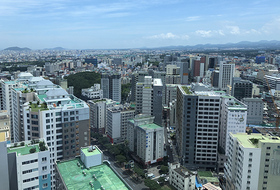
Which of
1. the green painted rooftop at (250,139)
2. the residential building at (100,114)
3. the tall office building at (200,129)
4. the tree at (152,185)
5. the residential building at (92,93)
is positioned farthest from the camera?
the residential building at (92,93)

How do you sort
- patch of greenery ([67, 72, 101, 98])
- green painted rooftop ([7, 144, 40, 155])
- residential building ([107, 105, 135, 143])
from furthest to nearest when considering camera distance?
patch of greenery ([67, 72, 101, 98]) → residential building ([107, 105, 135, 143]) → green painted rooftop ([7, 144, 40, 155])

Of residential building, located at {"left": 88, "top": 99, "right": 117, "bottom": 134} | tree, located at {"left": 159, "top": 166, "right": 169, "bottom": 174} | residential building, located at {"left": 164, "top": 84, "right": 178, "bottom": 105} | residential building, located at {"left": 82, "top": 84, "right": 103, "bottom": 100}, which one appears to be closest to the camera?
tree, located at {"left": 159, "top": 166, "right": 169, "bottom": 174}

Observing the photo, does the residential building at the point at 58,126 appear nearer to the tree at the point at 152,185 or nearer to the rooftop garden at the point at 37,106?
the rooftop garden at the point at 37,106

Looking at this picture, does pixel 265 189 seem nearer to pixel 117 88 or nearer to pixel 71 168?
pixel 71 168

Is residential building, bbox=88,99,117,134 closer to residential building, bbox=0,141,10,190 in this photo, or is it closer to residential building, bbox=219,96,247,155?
residential building, bbox=219,96,247,155


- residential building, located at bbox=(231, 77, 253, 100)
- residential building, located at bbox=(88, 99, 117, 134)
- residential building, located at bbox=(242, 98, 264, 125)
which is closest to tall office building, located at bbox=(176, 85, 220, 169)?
residential building, located at bbox=(88, 99, 117, 134)

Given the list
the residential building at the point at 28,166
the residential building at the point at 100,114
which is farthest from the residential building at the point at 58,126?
the residential building at the point at 100,114
